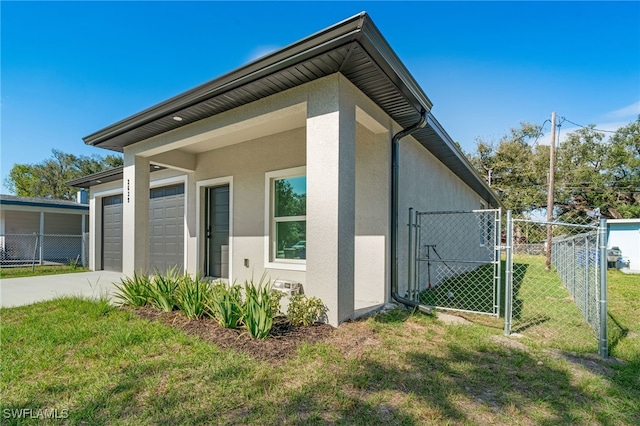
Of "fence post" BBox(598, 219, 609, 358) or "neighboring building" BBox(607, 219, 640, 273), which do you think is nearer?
"fence post" BBox(598, 219, 609, 358)

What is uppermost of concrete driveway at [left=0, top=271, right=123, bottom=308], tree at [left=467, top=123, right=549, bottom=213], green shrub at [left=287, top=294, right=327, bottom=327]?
tree at [left=467, top=123, right=549, bottom=213]

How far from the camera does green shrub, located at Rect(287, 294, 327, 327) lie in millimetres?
3553

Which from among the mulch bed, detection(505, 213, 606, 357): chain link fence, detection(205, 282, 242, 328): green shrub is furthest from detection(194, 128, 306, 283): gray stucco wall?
detection(505, 213, 606, 357): chain link fence

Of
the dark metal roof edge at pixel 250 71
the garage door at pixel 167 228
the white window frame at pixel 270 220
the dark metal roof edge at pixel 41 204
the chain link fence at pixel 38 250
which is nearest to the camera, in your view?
the dark metal roof edge at pixel 250 71

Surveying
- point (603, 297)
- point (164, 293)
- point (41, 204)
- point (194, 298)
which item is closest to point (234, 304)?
→ point (194, 298)

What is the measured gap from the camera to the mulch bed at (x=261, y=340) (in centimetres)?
298

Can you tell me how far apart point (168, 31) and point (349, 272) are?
6.50 m

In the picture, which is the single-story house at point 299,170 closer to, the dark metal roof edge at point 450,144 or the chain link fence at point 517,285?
the dark metal roof edge at point 450,144

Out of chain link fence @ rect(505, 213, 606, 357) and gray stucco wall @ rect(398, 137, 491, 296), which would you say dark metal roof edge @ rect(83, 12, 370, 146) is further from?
chain link fence @ rect(505, 213, 606, 357)

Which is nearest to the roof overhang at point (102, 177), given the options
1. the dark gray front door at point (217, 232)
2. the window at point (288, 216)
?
the dark gray front door at point (217, 232)

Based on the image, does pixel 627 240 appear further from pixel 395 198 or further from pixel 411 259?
pixel 395 198

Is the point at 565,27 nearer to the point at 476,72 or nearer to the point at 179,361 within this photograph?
the point at 476,72

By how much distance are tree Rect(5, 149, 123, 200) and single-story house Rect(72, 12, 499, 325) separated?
2909 cm

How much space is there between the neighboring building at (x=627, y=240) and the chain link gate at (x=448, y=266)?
7.75 meters
